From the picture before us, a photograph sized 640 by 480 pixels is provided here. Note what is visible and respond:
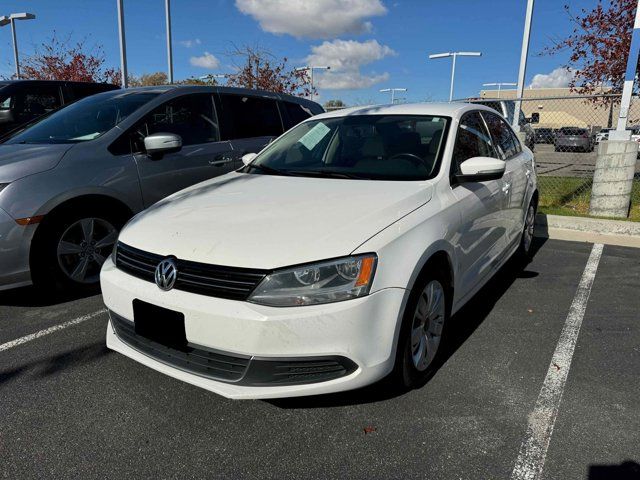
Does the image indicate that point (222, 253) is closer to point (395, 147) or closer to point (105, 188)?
point (395, 147)

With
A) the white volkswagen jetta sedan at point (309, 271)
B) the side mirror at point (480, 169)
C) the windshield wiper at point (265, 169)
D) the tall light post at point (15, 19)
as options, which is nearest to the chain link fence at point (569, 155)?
the side mirror at point (480, 169)

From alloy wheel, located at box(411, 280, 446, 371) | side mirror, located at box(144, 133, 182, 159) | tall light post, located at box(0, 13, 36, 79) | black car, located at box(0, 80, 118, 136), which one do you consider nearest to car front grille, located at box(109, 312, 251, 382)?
alloy wheel, located at box(411, 280, 446, 371)

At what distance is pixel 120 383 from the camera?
8.94 ft

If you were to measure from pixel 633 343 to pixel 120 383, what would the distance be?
10.8ft

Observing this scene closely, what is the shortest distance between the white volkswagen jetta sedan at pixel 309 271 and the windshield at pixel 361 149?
18 mm

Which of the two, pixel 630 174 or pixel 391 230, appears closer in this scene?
pixel 391 230

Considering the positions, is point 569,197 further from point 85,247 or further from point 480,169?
point 85,247

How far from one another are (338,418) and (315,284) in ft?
2.54

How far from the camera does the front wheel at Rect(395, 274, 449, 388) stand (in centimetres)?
236

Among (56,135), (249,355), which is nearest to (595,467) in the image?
(249,355)

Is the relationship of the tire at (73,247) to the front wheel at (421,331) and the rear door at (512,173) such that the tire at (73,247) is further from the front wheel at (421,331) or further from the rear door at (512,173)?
the rear door at (512,173)

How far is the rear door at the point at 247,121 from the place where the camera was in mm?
5086

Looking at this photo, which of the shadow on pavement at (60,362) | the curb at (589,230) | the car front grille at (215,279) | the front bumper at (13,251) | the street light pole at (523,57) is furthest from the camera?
the street light pole at (523,57)

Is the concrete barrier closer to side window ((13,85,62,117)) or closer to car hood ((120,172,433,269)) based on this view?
car hood ((120,172,433,269))
